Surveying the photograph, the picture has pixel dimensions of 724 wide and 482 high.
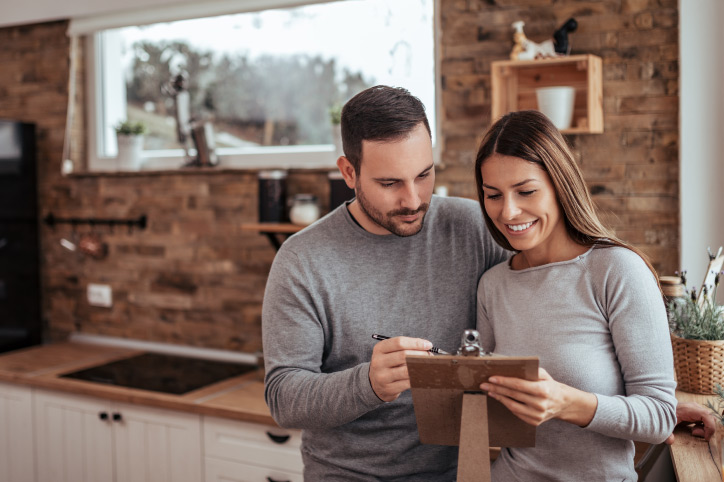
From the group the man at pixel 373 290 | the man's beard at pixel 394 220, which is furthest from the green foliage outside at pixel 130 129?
the man's beard at pixel 394 220

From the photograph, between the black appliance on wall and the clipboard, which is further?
the black appliance on wall

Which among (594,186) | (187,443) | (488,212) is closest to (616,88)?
(594,186)

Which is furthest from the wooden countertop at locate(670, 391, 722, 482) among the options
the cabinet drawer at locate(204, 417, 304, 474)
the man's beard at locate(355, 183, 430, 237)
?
the cabinet drawer at locate(204, 417, 304, 474)

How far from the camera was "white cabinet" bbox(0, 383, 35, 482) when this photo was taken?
3.15m

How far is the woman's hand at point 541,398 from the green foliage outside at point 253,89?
1987mm

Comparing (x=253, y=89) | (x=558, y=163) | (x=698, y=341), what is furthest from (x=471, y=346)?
(x=253, y=89)

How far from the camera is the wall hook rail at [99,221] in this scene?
3518 millimetres

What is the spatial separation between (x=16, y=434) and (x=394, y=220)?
240 centimetres

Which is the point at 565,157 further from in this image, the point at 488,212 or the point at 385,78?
the point at 385,78

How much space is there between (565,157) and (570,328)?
1.15 feet

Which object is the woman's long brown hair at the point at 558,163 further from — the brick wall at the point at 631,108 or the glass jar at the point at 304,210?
the glass jar at the point at 304,210

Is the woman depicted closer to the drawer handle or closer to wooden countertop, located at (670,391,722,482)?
wooden countertop, located at (670,391,722,482)

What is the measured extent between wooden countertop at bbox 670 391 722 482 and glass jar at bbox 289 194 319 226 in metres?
1.59

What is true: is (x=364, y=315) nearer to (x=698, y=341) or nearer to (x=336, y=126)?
(x=698, y=341)
